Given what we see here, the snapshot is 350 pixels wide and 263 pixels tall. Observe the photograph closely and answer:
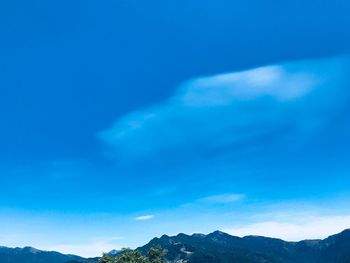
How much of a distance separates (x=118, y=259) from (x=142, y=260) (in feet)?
29.7

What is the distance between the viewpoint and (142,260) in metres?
134

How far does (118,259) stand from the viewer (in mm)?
136125
